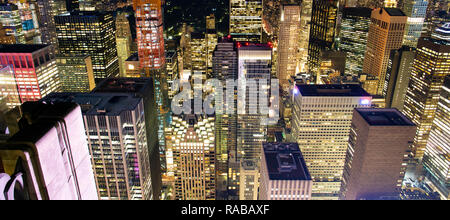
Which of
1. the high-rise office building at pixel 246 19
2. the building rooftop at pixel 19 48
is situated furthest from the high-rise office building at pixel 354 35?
the building rooftop at pixel 19 48

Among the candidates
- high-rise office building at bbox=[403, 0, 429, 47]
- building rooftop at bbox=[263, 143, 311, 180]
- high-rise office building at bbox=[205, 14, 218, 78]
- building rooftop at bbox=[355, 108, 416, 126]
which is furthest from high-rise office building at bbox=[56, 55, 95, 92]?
high-rise office building at bbox=[403, 0, 429, 47]

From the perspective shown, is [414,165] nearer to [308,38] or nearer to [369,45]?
[369,45]

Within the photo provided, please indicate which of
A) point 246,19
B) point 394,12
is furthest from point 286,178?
point 394,12

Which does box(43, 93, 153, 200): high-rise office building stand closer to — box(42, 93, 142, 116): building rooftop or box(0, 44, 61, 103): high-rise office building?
box(42, 93, 142, 116): building rooftop

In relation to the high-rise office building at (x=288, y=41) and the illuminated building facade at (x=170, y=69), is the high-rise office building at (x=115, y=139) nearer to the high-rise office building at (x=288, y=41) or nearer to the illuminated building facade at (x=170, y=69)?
the illuminated building facade at (x=170, y=69)

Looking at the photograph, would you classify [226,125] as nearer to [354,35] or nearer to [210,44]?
[210,44]
